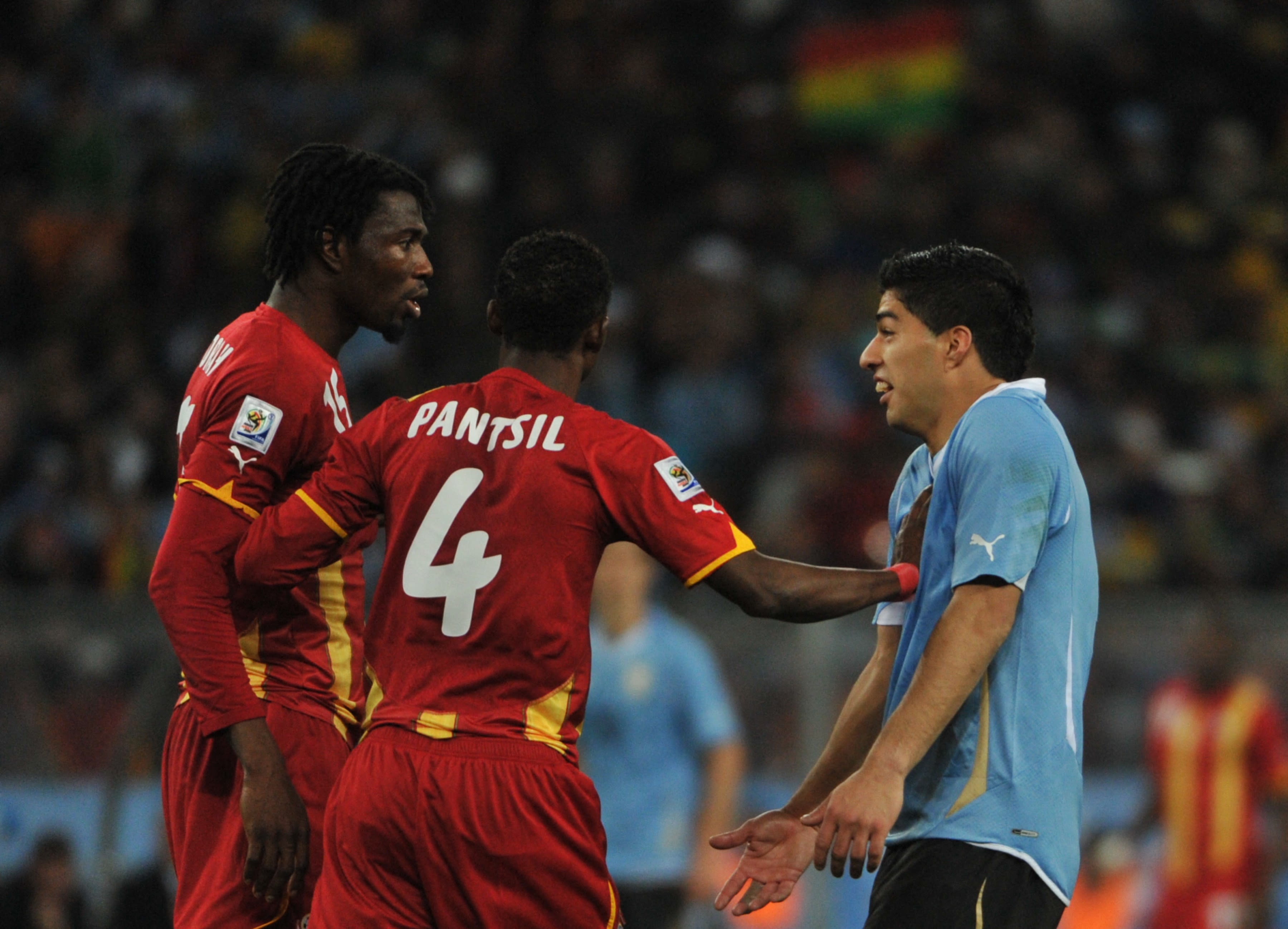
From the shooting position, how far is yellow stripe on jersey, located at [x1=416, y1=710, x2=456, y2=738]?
3227mm

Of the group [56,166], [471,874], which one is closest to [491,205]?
[56,166]

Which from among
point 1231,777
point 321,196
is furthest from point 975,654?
point 1231,777

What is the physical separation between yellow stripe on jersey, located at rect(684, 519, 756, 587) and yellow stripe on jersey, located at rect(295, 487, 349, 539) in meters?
0.72

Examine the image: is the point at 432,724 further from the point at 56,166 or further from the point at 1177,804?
the point at 56,166

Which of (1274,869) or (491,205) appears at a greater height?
(491,205)

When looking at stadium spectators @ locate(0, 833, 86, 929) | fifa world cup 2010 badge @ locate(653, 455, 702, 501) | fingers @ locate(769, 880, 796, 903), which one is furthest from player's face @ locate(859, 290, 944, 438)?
stadium spectators @ locate(0, 833, 86, 929)

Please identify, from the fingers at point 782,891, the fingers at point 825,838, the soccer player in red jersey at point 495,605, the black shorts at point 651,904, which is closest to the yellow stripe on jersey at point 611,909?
the soccer player in red jersey at point 495,605

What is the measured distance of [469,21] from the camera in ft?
44.0

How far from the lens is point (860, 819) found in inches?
118

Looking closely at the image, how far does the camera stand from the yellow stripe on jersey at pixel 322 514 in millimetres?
3348

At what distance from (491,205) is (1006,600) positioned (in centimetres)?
860

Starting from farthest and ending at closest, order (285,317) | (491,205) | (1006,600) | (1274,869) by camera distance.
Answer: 1. (491,205)
2. (1274,869)
3. (285,317)
4. (1006,600)

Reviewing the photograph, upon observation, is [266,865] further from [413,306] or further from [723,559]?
[413,306]

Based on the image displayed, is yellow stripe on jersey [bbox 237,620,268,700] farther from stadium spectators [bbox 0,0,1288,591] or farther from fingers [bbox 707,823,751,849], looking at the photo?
stadium spectators [bbox 0,0,1288,591]
